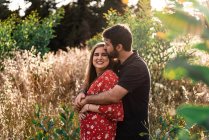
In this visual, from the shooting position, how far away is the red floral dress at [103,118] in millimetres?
3174

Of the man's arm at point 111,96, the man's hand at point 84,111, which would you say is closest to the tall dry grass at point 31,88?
the man's hand at point 84,111

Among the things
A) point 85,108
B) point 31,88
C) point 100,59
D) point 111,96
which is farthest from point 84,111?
point 31,88

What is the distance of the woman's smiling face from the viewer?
3.39m

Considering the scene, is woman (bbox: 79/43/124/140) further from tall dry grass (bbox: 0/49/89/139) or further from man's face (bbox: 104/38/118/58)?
tall dry grass (bbox: 0/49/89/139)

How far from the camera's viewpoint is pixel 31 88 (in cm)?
770

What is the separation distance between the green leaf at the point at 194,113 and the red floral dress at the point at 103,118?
267 centimetres

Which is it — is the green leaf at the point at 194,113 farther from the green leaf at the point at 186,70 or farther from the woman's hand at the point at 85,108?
the woman's hand at the point at 85,108

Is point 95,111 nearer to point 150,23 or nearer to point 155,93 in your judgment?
point 155,93

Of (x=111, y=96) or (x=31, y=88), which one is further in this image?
(x=31, y=88)

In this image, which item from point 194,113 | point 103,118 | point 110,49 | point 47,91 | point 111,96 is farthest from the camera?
point 47,91

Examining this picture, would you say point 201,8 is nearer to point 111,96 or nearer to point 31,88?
point 111,96

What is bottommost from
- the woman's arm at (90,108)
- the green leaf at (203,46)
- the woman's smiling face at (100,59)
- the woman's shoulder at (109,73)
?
the woman's arm at (90,108)

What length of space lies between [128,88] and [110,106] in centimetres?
18

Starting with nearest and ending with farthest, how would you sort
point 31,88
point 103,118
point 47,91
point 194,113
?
point 194,113, point 103,118, point 47,91, point 31,88
